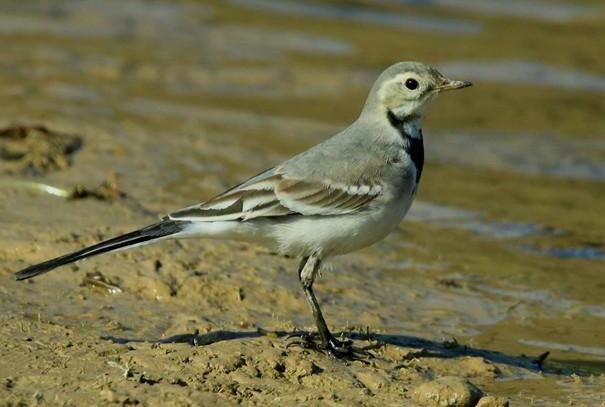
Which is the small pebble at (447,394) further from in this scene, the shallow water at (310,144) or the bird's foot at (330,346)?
the bird's foot at (330,346)

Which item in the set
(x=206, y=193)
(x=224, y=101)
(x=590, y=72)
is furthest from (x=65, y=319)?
(x=590, y=72)

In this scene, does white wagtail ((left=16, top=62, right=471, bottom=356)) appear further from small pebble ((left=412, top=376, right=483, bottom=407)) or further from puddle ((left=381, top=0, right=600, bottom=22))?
puddle ((left=381, top=0, right=600, bottom=22))

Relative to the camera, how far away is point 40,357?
680 centimetres

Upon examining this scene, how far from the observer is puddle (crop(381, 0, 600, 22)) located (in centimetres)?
1941

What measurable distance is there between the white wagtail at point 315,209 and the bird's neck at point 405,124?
0.15 m

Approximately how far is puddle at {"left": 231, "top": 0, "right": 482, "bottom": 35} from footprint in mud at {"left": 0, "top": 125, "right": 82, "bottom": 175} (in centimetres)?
785

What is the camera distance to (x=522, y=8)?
19.8m

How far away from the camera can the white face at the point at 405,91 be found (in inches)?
327

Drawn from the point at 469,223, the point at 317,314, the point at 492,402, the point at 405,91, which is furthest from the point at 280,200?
the point at 469,223

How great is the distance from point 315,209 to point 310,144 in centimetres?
595

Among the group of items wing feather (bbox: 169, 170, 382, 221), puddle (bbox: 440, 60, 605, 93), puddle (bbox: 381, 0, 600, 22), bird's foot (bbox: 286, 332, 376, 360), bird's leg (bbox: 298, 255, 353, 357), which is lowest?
bird's foot (bbox: 286, 332, 376, 360)

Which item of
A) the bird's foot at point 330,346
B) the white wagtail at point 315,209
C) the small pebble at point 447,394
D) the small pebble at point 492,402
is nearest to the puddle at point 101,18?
the white wagtail at point 315,209

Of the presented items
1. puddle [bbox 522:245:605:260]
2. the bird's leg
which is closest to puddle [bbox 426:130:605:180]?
puddle [bbox 522:245:605:260]

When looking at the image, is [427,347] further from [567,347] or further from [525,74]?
[525,74]
